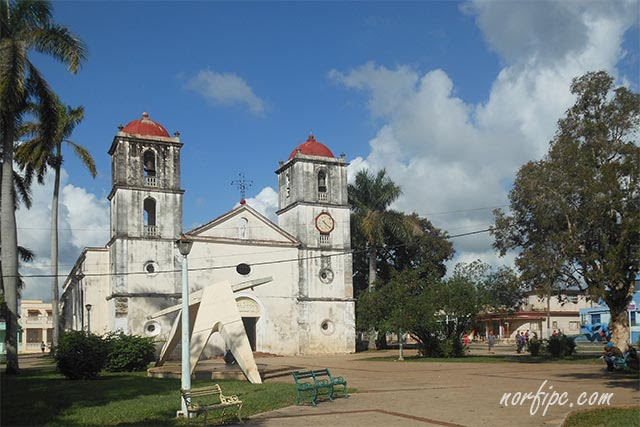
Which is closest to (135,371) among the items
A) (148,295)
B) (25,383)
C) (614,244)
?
(25,383)

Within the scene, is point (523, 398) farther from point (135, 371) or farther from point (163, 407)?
point (135, 371)

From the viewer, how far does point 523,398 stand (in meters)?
14.8

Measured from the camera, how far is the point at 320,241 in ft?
134

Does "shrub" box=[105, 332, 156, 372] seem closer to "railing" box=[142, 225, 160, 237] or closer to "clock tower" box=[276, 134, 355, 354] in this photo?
"railing" box=[142, 225, 160, 237]

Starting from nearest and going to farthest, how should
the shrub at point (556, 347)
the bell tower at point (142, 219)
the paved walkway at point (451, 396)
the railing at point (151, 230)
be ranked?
the paved walkway at point (451, 396) < the shrub at point (556, 347) < the bell tower at point (142, 219) < the railing at point (151, 230)

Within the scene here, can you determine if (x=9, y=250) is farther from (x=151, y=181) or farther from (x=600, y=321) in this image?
(x=600, y=321)

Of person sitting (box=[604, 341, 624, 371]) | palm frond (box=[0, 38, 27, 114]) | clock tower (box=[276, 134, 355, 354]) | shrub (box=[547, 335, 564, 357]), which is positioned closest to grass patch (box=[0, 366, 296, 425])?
palm frond (box=[0, 38, 27, 114])

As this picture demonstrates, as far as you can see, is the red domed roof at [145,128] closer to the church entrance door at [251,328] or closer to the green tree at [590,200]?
the church entrance door at [251,328]

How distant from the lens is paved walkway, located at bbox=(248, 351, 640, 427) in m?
12.0

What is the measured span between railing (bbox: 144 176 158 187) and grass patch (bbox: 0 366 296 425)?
1718 centimetres

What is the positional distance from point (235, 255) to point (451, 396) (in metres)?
24.2

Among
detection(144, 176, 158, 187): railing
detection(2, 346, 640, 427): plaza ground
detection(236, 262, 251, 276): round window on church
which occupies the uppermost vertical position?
detection(144, 176, 158, 187): railing

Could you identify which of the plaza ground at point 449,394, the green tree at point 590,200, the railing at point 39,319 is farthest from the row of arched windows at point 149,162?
the railing at point 39,319

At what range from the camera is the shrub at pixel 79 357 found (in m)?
21.1
